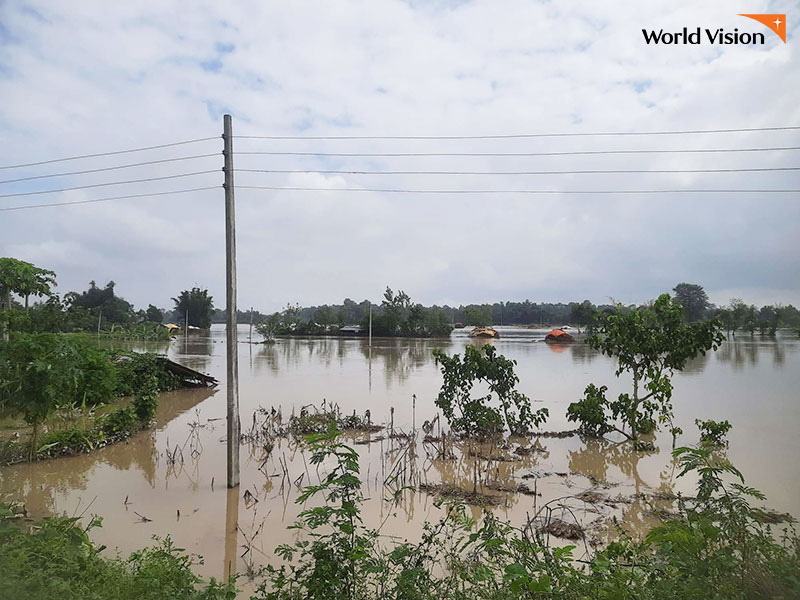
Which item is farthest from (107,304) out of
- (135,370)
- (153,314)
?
(135,370)

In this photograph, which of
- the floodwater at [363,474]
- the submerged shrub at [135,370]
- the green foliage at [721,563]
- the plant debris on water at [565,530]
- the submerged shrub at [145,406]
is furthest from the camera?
the submerged shrub at [135,370]

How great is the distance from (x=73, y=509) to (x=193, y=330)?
49.0 metres

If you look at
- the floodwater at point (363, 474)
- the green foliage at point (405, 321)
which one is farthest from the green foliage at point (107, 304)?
the floodwater at point (363, 474)

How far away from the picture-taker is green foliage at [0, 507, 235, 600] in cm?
282

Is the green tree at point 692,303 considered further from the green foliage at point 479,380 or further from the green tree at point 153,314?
the green tree at point 153,314

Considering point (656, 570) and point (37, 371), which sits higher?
point (37, 371)

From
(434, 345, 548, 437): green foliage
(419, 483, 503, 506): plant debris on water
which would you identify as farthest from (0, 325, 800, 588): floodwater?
(434, 345, 548, 437): green foliage

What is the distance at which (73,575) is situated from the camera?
3273mm

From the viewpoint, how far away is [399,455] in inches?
338

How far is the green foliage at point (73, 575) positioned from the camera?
9.27 ft

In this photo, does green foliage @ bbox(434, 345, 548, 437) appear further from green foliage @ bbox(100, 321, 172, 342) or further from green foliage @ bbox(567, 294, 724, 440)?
green foliage @ bbox(100, 321, 172, 342)

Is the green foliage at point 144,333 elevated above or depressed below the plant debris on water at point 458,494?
above

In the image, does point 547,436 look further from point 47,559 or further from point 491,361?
point 47,559

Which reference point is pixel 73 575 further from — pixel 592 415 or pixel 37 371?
pixel 592 415
